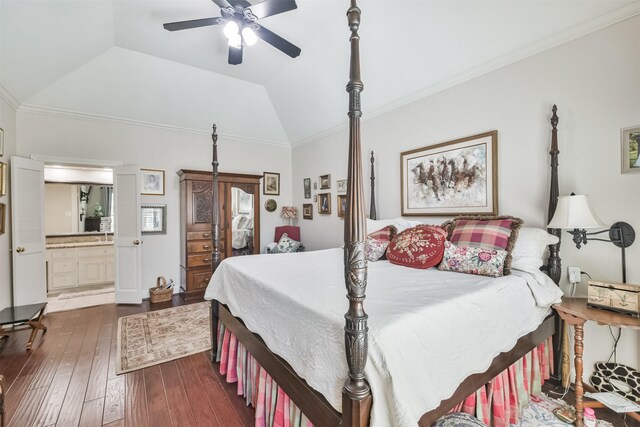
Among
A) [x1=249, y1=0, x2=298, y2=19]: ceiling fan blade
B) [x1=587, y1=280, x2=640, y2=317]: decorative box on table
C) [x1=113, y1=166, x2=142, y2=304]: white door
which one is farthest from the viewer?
[x1=113, y1=166, x2=142, y2=304]: white door

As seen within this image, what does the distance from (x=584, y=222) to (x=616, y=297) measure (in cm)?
48

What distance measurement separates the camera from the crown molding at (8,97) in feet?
10.2

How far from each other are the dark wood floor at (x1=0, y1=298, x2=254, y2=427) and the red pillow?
5.27 feet

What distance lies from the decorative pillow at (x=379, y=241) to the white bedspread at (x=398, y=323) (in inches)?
20.6

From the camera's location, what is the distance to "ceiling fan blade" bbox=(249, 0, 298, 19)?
217 cm

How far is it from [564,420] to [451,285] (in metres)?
1.18

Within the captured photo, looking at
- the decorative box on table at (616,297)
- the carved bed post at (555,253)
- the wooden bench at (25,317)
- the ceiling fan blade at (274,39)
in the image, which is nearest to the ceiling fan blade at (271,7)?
the ceiling fan blade at (274,39)

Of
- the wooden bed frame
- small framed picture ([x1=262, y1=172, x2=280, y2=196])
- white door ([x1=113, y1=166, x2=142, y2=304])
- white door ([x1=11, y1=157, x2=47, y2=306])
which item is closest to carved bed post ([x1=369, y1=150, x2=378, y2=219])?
the wooden bed frame

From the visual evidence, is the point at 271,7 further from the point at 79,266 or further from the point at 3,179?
the point at 79,266

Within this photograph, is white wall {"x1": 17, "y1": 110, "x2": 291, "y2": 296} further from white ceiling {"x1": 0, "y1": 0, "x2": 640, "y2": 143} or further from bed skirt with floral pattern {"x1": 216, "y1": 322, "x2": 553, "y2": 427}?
bed skirt with floral pattern {"x1": 216, "y1": 322, "x2": 553, "y2": 427}

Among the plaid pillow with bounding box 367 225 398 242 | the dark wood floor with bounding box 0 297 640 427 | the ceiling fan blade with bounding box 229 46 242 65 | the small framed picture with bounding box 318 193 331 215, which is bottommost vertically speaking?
the dark wood floor with bounding box 0 297 640 427

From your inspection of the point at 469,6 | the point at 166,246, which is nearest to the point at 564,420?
the point at 469,6

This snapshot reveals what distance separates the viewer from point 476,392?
1585 mm

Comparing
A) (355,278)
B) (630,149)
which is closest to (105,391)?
(355,278)
